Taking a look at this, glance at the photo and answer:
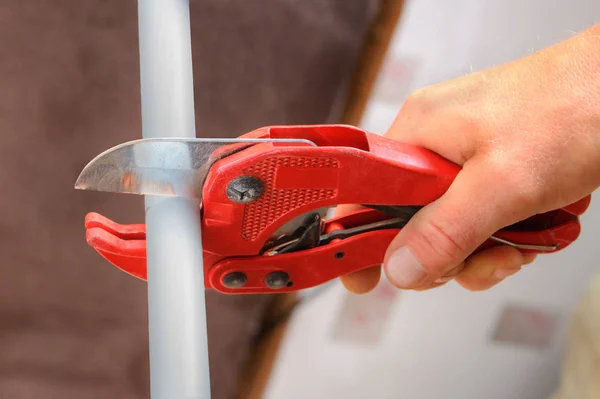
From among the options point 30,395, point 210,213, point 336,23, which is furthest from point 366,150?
point 30,395

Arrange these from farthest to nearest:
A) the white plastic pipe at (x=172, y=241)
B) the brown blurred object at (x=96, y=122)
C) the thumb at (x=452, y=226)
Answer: the brown blurred object at (x=96, y=122)
the thumb at (x=452, y=226)
the white plastic pipe at (x=172, y=241)

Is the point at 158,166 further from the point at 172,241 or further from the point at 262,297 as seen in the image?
the point at 262,297

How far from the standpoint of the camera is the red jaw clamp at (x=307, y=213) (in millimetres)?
410

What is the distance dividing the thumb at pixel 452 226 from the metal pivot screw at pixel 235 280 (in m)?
0.12

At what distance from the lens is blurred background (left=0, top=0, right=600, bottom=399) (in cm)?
75

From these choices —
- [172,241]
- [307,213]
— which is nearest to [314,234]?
[307,213]

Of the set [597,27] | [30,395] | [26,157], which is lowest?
[30,395]

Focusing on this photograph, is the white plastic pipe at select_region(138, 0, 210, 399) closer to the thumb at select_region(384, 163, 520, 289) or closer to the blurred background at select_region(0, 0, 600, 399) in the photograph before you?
the thumb at select_region(384, 163, 520, 289)

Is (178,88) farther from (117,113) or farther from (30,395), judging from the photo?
(30,395)

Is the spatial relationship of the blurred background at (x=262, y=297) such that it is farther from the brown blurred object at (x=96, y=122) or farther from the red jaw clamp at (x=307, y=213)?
the red jaw clamp at (x=307, y=213)

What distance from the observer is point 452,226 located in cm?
46

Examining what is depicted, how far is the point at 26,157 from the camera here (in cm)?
75

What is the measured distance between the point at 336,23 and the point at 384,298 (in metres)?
0.38

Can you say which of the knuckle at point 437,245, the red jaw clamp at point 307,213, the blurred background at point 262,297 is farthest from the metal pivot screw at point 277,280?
the blurred background at point 262,297
